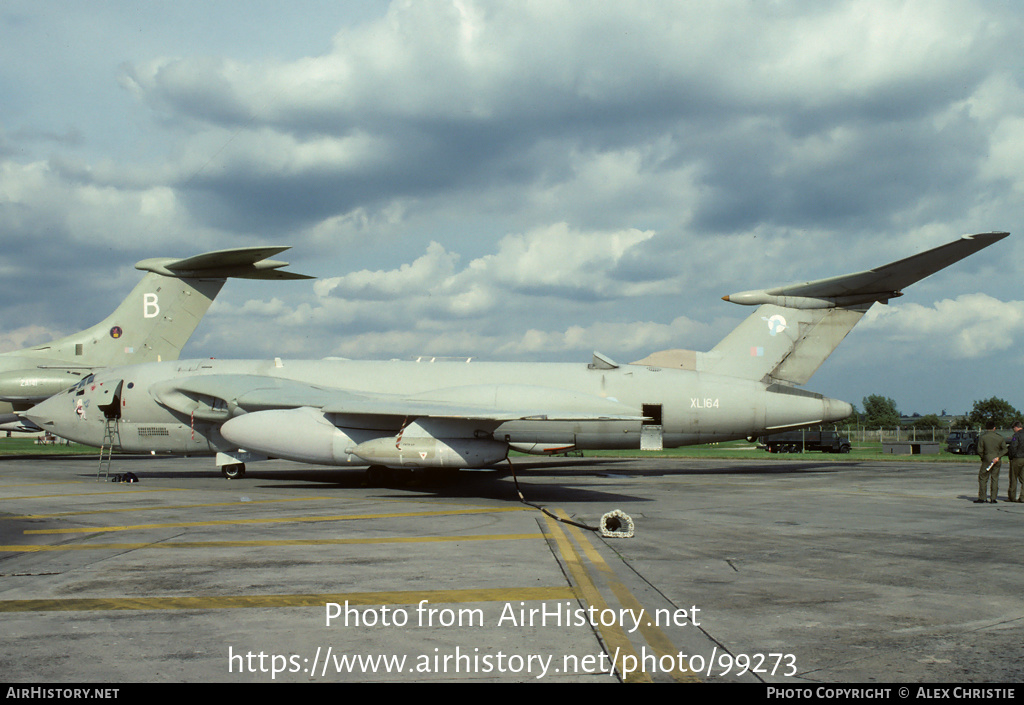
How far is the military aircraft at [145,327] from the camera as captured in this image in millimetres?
26391

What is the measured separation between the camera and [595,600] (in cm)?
637

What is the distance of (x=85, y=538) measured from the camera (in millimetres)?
10039

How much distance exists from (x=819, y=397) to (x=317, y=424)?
45.9 feet

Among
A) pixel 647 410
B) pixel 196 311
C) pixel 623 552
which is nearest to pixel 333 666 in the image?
pixel 623 552

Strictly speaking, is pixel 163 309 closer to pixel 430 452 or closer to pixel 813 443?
pixel 430 452

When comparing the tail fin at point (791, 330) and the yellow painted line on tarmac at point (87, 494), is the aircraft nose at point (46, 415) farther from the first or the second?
the tail fin at point (791, 330)

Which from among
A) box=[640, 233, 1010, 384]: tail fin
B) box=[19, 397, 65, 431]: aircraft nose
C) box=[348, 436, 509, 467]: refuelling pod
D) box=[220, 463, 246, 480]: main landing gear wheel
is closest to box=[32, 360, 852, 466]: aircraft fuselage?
box=[19, 397, 65, 431]: aircraft nose

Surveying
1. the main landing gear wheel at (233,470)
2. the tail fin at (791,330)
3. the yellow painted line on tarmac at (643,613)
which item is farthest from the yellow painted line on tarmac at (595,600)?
the main landing gear wheel at (233,470)

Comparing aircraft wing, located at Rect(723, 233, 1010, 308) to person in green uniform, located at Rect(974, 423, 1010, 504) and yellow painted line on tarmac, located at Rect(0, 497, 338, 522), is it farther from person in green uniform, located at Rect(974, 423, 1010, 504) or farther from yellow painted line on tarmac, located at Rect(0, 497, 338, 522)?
yellow painted line on tarmac, located at Rect(0, 497, 338, 522)

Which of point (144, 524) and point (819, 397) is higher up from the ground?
point (819, 397)

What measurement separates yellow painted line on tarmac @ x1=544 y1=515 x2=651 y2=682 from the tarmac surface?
0.03 m

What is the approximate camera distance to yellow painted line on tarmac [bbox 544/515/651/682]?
4.76 meters

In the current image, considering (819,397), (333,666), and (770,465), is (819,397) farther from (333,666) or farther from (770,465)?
(333,666)

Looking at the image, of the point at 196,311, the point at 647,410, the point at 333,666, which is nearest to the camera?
the point at 333,666
